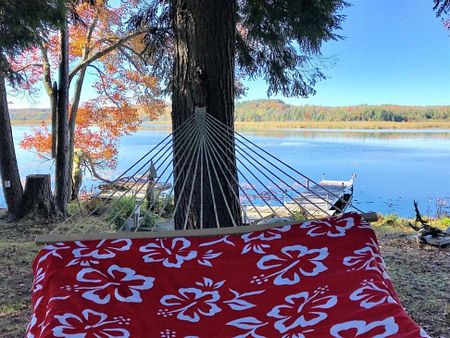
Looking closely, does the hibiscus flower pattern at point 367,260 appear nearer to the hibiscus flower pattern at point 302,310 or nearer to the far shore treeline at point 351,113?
the hibiscus flower pattern at point 302,310

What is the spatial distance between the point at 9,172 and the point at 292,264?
3.96m

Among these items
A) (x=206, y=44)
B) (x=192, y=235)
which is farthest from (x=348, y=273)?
(x=206, y=44)

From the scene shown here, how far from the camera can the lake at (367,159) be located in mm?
7563

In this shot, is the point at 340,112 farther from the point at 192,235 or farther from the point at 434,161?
the point at 192,235

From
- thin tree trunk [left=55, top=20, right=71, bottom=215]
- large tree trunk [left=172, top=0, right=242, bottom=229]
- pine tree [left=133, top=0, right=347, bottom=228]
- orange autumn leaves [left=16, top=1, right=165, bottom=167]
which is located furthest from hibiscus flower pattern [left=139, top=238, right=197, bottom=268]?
orange autumn leaves [left=16, top=1, right=165, bottom=167]

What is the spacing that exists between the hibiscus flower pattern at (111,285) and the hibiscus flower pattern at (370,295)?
560 millimetres

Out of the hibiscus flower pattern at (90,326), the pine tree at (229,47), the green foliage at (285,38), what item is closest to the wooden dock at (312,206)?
the pine tree at (229,47)

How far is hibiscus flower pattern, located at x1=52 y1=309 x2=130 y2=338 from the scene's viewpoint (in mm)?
916

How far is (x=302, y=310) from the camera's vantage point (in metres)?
1.05

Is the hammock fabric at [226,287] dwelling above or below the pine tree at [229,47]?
below

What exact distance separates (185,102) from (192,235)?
2.56 ft

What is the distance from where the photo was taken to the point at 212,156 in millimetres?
1735

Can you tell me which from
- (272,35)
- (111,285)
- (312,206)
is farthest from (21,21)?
(312,206)

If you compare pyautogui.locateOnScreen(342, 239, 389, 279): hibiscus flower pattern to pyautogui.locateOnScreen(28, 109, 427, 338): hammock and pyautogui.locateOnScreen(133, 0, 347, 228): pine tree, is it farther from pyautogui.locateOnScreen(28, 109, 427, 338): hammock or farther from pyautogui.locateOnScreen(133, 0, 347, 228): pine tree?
pyautogui.locateOnScreen(133, 0, 347, 228): pine tree
